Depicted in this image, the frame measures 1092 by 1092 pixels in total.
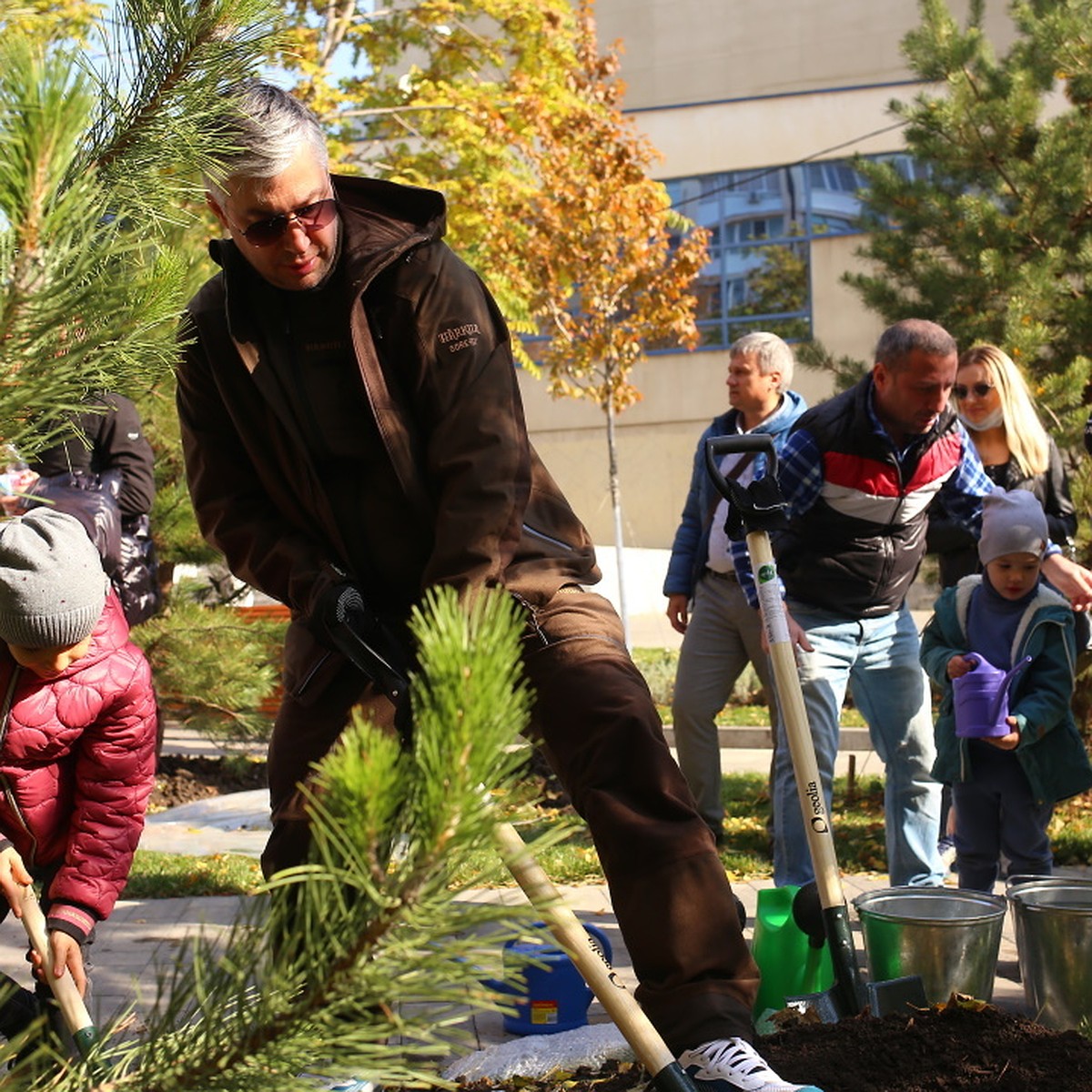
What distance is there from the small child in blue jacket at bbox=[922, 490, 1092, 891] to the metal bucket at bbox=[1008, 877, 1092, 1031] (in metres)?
0.85

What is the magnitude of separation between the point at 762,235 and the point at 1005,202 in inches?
741

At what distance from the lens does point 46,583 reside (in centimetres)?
311

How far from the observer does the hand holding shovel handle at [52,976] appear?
2.94 metres

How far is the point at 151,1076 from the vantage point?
1.29m

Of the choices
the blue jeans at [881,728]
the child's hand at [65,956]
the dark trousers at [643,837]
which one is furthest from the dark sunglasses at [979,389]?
the child's hand at [65,956]

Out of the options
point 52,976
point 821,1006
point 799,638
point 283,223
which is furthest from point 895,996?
point 283,223

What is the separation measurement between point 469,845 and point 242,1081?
306mm

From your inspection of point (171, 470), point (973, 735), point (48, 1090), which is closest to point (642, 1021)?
point (48, 1090)

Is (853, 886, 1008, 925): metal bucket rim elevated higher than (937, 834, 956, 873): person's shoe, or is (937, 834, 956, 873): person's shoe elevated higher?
(853, 886, 1008, 925): metal bucket rim

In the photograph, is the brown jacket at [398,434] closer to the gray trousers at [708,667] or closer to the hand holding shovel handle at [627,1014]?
the hand holding shovel handle at [627,1014]

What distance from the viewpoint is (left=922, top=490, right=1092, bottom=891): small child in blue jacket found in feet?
15.8

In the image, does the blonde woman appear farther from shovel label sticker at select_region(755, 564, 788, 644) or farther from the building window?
the building window

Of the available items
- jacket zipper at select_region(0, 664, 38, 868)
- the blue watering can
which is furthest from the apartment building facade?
jacket zipper at select_region(0, 664, 38, 868)

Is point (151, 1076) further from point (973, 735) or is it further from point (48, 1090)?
point (973, 735)
